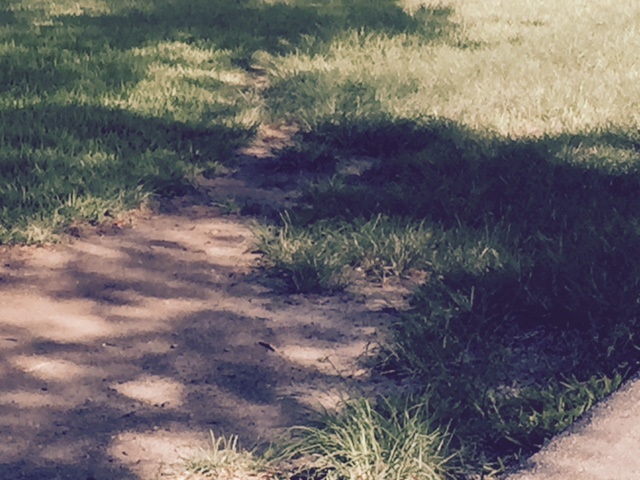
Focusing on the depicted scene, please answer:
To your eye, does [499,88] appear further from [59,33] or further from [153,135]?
[59,33]

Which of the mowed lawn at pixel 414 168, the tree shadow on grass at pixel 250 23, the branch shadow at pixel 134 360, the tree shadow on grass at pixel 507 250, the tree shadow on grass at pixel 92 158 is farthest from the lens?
the tree shadow on grass at pixel 250 23

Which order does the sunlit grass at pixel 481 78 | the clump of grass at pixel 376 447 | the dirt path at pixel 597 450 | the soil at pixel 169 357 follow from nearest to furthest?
1. the dirt path at pixel 597 450
2. the clump of grass at pixel 376 447
3. the soil at pixel 169 357
4. the sunlit grass at pixel 481 78

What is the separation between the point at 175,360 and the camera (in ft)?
10.2

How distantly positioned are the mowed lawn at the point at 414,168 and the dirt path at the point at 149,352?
0.18m

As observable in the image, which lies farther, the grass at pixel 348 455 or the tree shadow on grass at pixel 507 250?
the tree shadow on grass at pixel 507 250

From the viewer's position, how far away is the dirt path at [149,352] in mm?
2607

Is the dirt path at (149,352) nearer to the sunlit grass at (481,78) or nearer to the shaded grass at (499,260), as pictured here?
the shaded grass at (499,260)

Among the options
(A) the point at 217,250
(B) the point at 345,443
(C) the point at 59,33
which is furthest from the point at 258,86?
(B) the point at 345,443

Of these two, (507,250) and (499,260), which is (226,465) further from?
(507,250)

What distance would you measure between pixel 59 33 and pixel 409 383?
6691 mm

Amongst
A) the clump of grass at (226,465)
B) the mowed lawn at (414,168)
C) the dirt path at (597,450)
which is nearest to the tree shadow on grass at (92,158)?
the mowed lawn at (414,168)

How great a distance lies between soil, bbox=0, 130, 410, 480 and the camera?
2.61 metres

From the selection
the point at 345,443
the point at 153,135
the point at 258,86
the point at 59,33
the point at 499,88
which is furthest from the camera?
the point at 59,33

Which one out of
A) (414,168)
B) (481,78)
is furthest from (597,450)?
(481,78)
